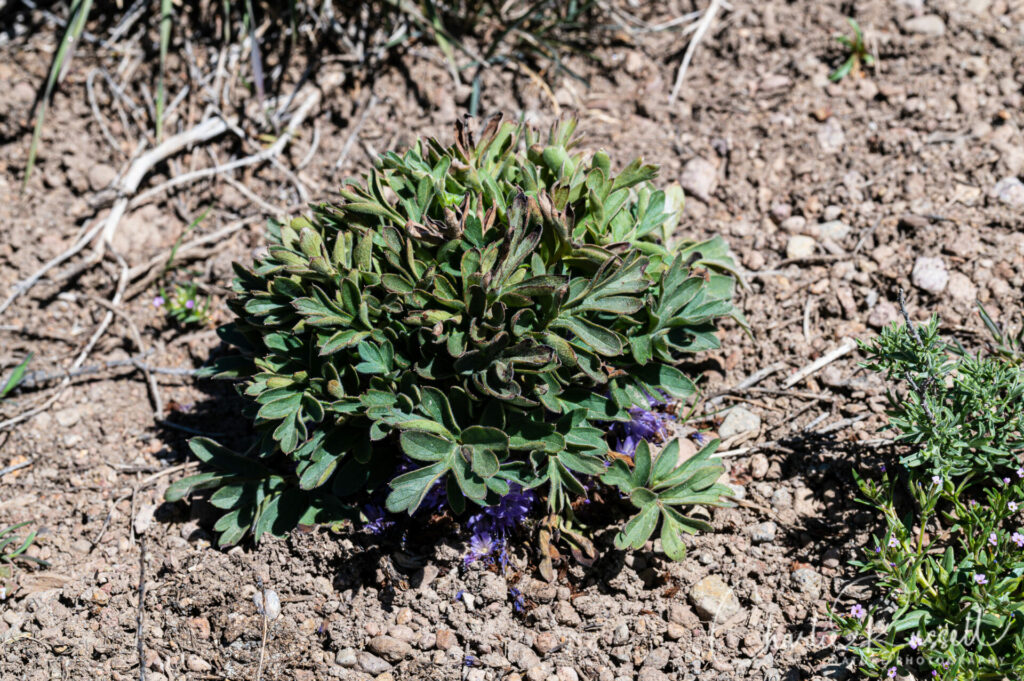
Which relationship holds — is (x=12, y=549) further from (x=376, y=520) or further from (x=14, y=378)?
(x=376, y=520)

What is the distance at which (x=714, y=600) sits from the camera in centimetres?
262

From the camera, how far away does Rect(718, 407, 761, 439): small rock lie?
304 cm

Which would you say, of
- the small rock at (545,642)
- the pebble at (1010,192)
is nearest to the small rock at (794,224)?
the pebble at (1010,192)

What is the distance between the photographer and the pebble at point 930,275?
10.3 feet

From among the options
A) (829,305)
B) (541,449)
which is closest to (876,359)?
(829,305)

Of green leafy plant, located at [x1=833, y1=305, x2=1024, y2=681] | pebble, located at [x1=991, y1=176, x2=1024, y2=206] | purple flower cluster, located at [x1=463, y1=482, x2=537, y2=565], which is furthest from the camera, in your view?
pebble, located at [x1=991, y1=176, x2=1024, y2=206]

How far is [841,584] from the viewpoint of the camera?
101 inches

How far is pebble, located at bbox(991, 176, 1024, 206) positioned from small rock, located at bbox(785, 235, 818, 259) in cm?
73

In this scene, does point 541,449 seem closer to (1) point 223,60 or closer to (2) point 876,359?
(2) point 876,359

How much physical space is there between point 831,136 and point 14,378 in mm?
3704

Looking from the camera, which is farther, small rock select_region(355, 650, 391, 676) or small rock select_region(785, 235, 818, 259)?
small rock select_region(785, 235, 818, 259)

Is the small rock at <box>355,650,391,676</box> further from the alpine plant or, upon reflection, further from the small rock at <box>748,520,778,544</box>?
the small rock at <box>748,520,778,544</box>

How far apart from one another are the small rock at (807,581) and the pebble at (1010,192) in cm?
178

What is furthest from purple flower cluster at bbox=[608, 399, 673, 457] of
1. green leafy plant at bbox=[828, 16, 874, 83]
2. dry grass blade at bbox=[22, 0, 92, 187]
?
dry grass blade at bbox=[22, 0, 92, 187]
